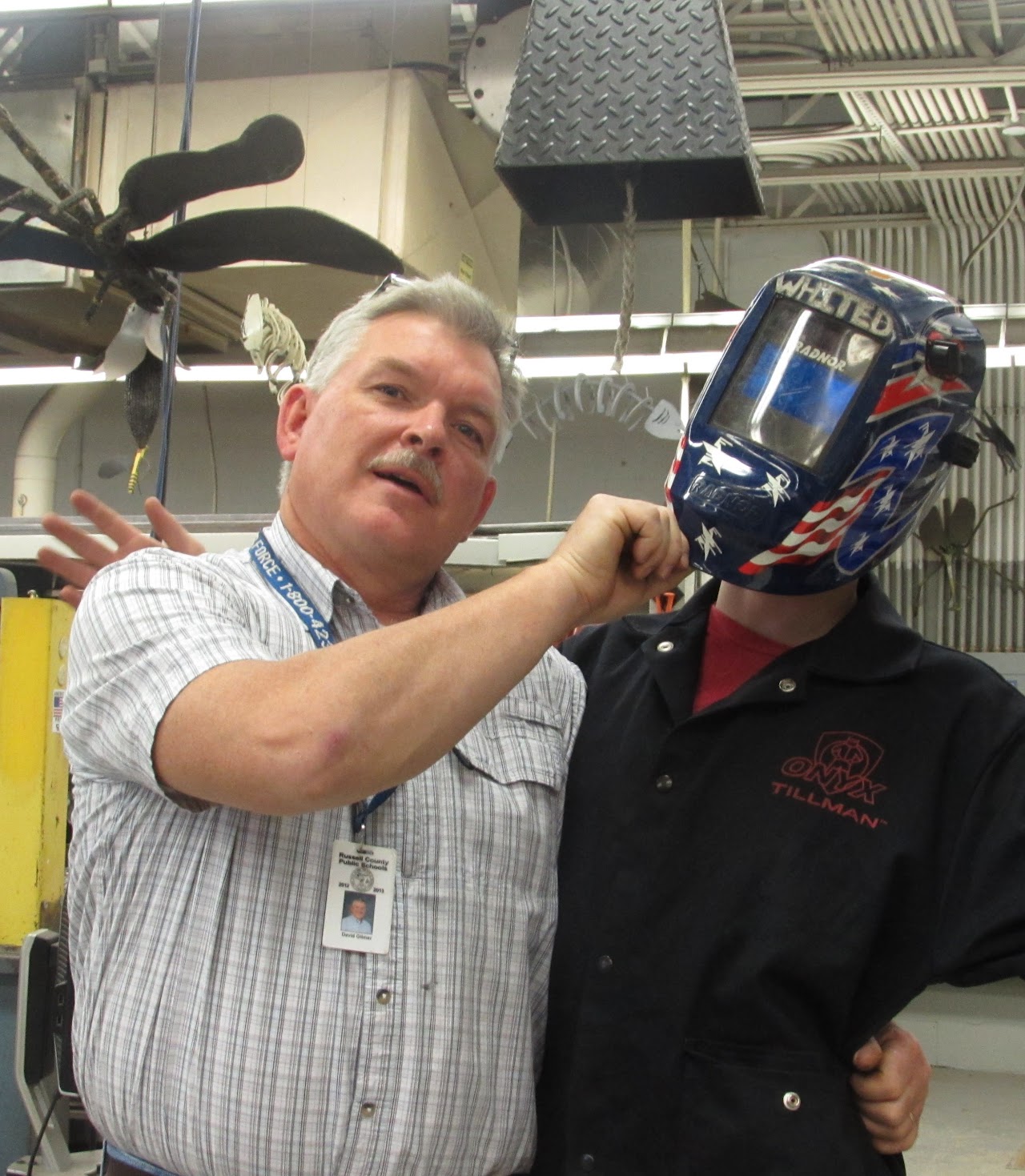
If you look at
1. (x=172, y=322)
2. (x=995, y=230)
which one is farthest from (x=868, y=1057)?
(x=995, y=230)

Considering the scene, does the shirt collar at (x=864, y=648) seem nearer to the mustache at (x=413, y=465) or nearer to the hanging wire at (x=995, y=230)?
the mustache at (x=413, y=465)

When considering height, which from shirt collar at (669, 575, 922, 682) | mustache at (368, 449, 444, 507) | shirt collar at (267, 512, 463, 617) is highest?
mustache at (368, 449, 444, 507)

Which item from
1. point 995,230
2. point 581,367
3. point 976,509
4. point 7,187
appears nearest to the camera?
→ point 7,187

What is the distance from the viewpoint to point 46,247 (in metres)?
2.55

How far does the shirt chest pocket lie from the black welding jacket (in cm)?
8

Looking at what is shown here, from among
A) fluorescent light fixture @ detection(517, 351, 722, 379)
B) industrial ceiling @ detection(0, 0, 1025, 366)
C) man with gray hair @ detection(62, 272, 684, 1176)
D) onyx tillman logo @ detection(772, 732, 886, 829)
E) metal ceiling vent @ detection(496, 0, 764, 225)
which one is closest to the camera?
man with gray hair @ detection(62, 272, 684, 1176)

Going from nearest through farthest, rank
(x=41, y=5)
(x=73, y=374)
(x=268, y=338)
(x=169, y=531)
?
(x=169, y=531) → (x=268, y=338) → (x=41, y=5) → (x=73, y=374)

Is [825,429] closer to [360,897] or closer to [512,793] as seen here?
[512,793]

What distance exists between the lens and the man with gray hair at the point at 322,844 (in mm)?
1229

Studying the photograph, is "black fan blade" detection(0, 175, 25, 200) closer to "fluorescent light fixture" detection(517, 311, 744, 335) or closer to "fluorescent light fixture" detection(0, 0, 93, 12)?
"fluorescent light fixture" detection(0, 0, 93, 12)

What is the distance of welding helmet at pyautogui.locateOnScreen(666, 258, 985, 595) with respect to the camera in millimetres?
1496

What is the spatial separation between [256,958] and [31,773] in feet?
6.66

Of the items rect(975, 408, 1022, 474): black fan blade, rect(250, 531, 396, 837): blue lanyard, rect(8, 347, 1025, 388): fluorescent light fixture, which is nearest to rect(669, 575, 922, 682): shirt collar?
rect(250, 531, 396, 837): blue lanyard

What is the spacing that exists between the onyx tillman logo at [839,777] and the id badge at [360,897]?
49 centimetres
